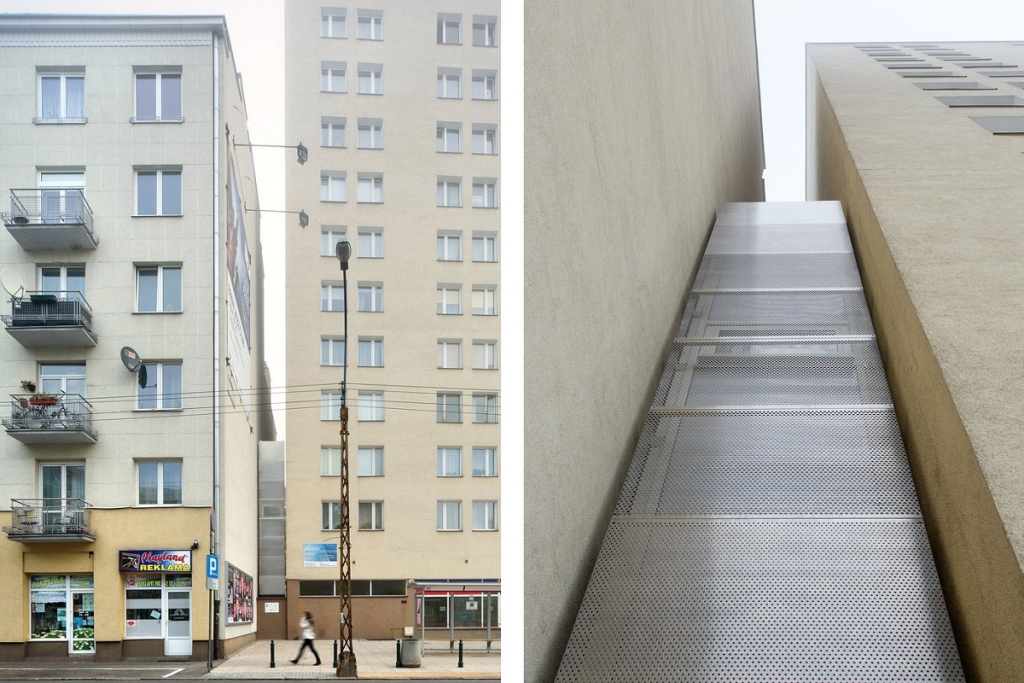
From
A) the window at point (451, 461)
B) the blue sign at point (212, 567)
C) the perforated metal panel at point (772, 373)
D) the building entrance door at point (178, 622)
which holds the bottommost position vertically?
the building entrance door at point (178, 622)

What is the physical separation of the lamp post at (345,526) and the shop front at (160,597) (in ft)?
5.42

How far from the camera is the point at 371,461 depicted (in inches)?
319

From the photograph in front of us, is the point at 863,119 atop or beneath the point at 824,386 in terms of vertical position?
atop

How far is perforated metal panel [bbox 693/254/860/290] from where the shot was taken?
16.8 ft

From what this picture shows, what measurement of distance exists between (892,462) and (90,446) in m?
3.98

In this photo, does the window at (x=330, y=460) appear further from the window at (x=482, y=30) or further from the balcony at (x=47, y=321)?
the window at (x=482, y=30)

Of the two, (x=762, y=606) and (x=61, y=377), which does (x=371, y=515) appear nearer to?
(x=61, y=377)

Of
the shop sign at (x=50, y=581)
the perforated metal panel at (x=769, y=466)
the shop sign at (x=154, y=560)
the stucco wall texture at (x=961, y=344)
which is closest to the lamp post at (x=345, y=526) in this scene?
the shop sign at (x=154, y=560)

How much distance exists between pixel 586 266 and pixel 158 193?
13.6ft

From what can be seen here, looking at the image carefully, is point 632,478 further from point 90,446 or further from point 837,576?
point 90,446

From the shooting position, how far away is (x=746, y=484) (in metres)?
2.93

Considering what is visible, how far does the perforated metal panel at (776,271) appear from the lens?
5.13 metres

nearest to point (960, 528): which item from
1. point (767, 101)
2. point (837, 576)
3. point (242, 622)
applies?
point (837, 576)

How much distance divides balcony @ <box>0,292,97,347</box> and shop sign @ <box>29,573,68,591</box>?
1.22m
